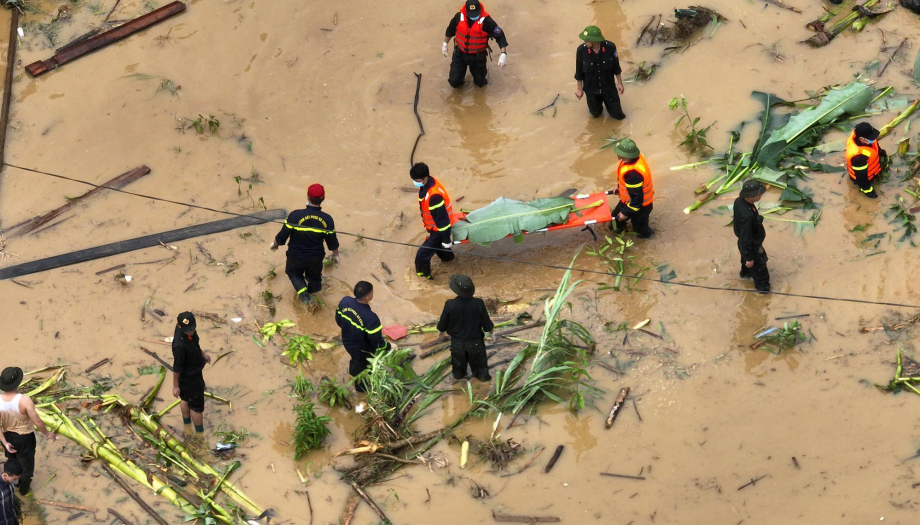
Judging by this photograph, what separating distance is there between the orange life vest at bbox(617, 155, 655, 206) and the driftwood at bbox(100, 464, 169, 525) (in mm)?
5378

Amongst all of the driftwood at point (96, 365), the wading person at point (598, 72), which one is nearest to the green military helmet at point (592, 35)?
the wading person at point (598, 72)

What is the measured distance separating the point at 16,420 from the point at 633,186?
6.06 meters

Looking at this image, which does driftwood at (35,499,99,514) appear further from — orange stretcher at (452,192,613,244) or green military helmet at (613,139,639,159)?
green military helmet at (613,139,639,159)

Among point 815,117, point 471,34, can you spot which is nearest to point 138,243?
point 471,34

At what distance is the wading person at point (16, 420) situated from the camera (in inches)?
321

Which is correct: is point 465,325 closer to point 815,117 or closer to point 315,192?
point 315,192

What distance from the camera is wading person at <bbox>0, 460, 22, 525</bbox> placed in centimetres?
787

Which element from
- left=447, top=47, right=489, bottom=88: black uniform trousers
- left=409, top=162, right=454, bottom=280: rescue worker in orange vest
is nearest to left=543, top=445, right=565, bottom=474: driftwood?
left=409, top=162, right=454, bottom=280: rescue worker in orange vest

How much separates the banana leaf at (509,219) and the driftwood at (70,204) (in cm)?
400

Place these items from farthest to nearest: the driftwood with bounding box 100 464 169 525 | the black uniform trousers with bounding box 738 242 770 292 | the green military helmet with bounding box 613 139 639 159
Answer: the green military helmet with bounding box 613 139 639 159
the black uniform trousers with bounding box 738 242 770 292
the driftwood with bounding box 100 464 169 525

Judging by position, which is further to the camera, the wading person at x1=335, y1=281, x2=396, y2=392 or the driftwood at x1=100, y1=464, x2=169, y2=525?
the wading person at x1=335, y1=281, x2=396, y2=392

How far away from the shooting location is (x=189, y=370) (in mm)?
8766

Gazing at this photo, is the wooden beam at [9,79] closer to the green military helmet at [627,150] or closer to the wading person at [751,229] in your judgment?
the green military helmet at [627,150]

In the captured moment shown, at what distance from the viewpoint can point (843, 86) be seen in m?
11.8
